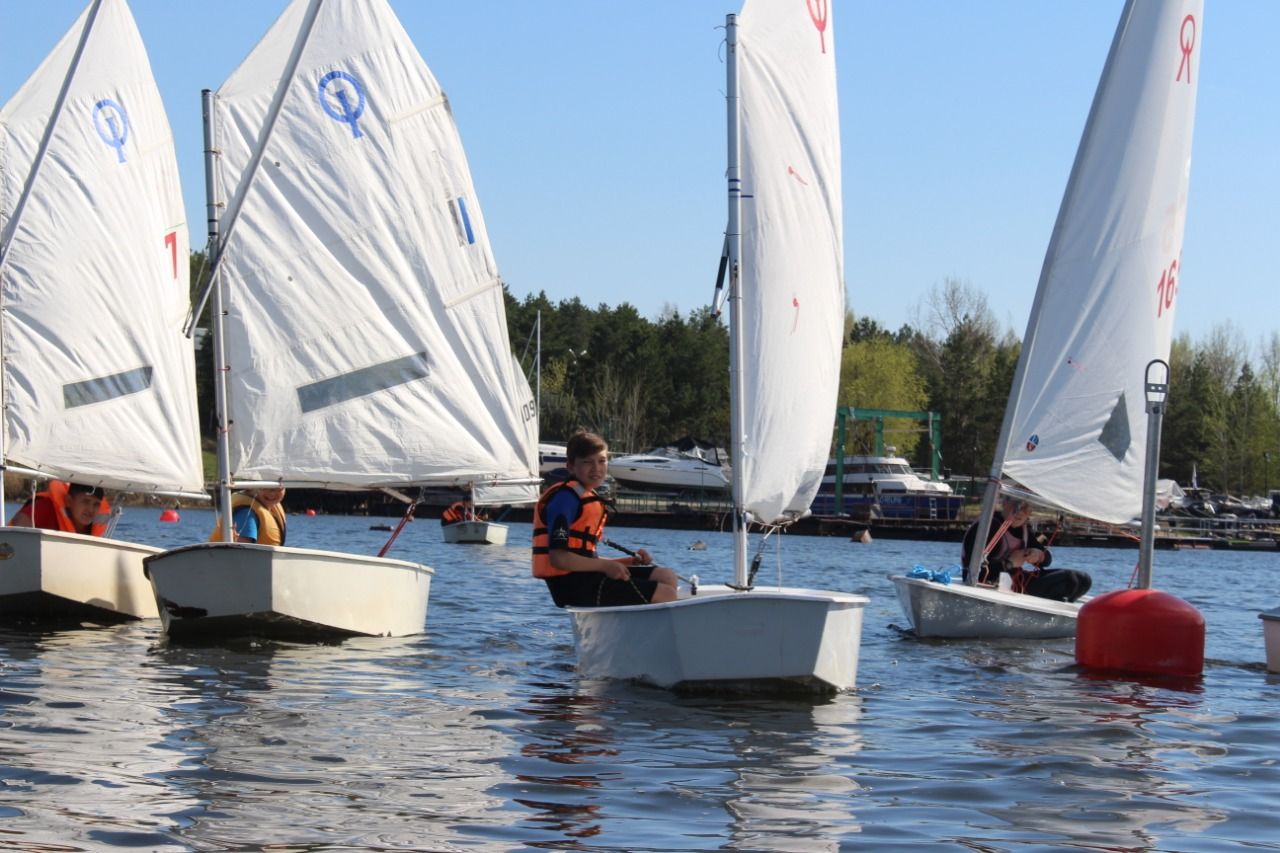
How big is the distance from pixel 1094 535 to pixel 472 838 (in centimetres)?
5829

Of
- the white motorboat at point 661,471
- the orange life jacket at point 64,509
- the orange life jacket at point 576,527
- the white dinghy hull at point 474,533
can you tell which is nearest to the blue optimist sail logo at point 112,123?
the orange life jacket at point 64,509

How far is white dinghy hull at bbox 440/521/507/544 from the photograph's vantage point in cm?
4834

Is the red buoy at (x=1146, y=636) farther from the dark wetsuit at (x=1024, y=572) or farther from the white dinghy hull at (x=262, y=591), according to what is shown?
the white dinghy hull at (x=262, y=591)

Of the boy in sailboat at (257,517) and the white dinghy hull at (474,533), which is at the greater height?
the boy in sailboat at (257,517)

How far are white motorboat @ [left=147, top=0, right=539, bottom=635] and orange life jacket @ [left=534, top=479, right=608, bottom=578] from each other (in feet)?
9.51

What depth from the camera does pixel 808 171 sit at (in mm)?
13250

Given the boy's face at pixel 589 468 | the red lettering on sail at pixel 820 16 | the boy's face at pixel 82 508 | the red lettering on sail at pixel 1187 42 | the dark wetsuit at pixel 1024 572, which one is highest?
the red lettering on sail at pixel 1187 42

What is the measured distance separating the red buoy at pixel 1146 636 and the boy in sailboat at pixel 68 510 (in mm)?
9231

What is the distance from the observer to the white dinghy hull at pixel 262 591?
556 inches

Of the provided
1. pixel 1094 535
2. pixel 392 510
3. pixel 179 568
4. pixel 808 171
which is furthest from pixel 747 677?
pixel 392 510

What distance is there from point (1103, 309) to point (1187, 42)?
3048 mm

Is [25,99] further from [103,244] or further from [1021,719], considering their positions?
[1021,719]

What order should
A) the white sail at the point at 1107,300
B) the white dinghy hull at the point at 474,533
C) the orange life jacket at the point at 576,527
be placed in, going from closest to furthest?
the orange life jacket at the point at 576,527 < the white sail at the point at 1107,300 < the white dinghy hull at the point at 474,533

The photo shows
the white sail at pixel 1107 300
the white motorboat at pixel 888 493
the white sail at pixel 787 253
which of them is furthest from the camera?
the white motorboat at pixel 888 493
